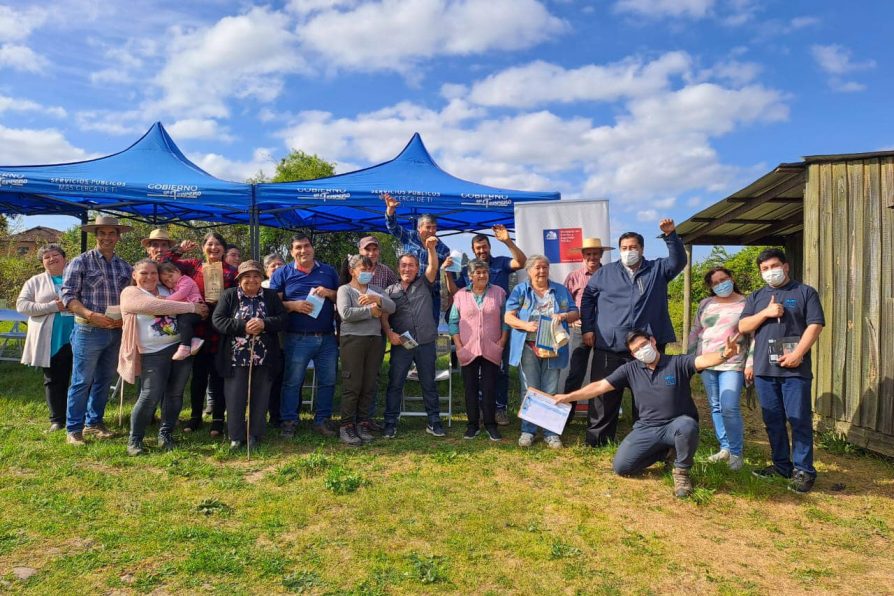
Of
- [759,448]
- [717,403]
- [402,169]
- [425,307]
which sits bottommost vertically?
[759,448]

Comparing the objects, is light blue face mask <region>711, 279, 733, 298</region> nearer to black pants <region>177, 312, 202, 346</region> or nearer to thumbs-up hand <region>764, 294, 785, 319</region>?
thumbs-up hand <region>764, 294, 785, 319</region>

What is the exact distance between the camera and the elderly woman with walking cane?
180 inches

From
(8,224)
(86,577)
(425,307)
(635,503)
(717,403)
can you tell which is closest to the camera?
(86,577)

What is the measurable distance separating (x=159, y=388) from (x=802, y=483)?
4.80 m

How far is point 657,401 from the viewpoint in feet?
13.7

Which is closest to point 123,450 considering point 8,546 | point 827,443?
point 8,546

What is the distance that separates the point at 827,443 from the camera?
5.19 metres

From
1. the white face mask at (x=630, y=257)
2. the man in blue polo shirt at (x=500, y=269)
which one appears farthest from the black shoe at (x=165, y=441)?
the white face mask at (x=630, y=257)

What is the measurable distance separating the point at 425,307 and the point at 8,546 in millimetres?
3246

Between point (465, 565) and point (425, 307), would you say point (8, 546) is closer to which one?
point (465, 565)

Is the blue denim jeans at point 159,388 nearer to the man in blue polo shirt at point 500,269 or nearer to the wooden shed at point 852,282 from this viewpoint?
the man in blue polo shirt at point 500,269

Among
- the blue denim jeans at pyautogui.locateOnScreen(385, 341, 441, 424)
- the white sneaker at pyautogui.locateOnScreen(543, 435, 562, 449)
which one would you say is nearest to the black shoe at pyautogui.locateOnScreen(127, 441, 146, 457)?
the blue denim jeans at pyautogui.locateOnScreen(385, 341, 441, 424)

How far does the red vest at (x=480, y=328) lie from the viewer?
16.4 ft

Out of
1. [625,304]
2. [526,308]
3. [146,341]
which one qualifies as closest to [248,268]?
[146,341]
